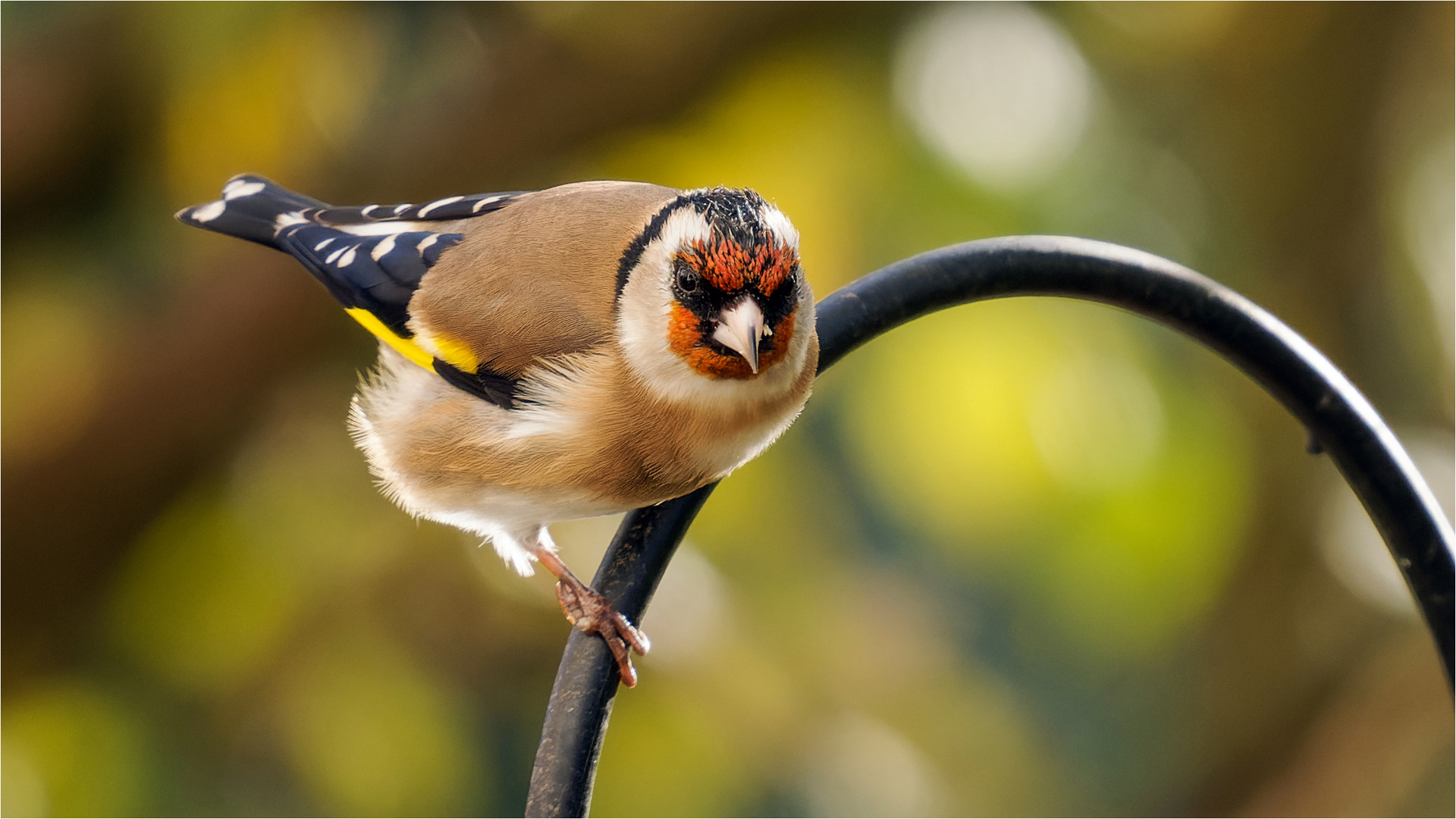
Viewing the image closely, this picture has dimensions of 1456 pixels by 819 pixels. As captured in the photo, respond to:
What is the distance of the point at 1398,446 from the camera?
1.49 metres

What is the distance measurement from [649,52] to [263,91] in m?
0.86

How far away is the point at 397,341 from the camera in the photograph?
1.82 m

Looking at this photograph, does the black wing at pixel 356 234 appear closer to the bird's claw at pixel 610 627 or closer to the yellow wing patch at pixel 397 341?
the yellow wing patch at pixel 397 341

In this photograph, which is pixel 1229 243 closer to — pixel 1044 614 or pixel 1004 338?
pixel 1004 338

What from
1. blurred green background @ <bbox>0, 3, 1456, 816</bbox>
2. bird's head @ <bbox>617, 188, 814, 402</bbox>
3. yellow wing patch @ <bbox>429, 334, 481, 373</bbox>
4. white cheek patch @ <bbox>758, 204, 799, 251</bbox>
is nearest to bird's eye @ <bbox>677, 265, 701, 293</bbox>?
bird's head @ <bbox>617, 188, 814, 402</bbox>

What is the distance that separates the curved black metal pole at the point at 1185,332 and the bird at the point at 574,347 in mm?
85

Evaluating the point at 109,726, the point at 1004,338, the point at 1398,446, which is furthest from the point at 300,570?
the point at 1398,446

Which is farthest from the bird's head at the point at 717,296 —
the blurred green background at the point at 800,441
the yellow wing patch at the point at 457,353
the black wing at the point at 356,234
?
the blurred green background at the point at 800,441

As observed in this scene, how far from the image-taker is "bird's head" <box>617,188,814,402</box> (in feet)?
4.88

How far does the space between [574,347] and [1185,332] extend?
2.50 ft

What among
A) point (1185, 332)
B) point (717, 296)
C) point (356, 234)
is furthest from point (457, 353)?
point (1185, 332)

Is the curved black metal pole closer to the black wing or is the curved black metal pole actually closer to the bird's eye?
the bird's eye

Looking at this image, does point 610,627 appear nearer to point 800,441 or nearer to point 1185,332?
point 1185,332

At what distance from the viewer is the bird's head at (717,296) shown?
1.49 metres
